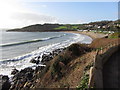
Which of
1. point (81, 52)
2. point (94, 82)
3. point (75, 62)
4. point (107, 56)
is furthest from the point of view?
point (81, 52)

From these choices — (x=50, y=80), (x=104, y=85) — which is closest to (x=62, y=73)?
(x=50, y=80)

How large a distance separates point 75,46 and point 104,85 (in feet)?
29.0

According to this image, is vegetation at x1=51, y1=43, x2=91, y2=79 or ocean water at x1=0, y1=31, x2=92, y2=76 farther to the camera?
ocean water at x1=0, y1=31, x2=92, y2=76

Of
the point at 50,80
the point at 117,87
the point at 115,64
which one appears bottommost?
Answer: the point at 50,80

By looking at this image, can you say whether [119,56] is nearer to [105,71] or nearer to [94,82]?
[105,71]

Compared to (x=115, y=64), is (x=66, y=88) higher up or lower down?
lower down

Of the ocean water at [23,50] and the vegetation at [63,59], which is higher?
the vegetation at [63,59]

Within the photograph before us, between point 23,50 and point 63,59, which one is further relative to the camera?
point 23,50

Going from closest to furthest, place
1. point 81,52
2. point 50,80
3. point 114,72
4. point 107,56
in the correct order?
1. point 114,72
2. point 107,56
3. point 50,80
4. point 81,52

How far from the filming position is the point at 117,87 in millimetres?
9266

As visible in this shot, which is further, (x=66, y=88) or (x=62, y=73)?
(x=62, y=73)

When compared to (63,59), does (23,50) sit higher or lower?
lower

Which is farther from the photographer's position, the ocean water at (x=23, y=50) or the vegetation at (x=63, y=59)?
the ocean water at (x=23, y=50)

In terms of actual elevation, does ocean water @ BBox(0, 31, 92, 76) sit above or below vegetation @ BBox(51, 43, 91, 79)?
below
